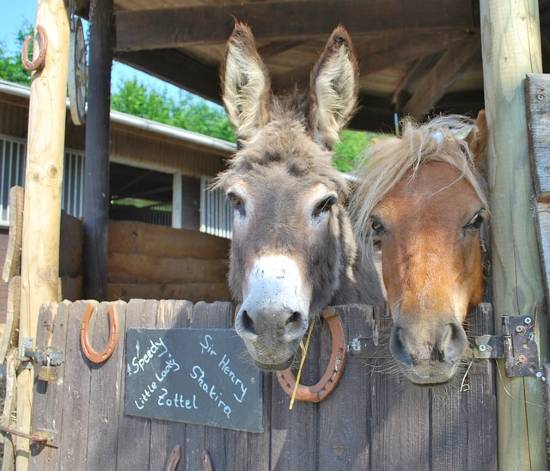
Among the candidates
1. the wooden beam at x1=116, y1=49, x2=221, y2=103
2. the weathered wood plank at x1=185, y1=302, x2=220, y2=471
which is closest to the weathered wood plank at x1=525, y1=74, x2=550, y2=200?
the weathered wood plank at x1=185, y1=302, x2=220, y2=471

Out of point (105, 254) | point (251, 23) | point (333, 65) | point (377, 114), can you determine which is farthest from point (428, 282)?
point (377, 114)

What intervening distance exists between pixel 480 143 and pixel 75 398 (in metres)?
2.46

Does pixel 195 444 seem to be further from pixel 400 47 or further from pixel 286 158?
pixel 400 47

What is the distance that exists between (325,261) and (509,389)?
1.07m

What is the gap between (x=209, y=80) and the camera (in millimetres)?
7102

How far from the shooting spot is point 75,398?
3.11 metres

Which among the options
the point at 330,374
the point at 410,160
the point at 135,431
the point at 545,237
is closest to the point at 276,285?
the point at 330,374

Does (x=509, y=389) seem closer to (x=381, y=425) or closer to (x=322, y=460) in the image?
(x=381, y=425)

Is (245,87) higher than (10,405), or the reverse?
(245,87)

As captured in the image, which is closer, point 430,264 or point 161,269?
point 430,264

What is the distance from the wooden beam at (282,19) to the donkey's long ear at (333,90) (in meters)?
2.45

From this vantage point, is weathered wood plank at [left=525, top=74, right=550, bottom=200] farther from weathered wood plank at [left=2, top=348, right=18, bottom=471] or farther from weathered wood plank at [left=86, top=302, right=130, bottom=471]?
weathered wood plank at [left=2, top=348, right=18, bottom=471]

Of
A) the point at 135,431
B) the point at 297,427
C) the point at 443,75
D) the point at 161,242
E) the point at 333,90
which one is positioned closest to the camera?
the point at 297,427

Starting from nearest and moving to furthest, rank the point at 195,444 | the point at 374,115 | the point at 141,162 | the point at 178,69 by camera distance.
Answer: the point at 195,444 < the point at 178,69 < the point at 374,115 < the point at 141,162
